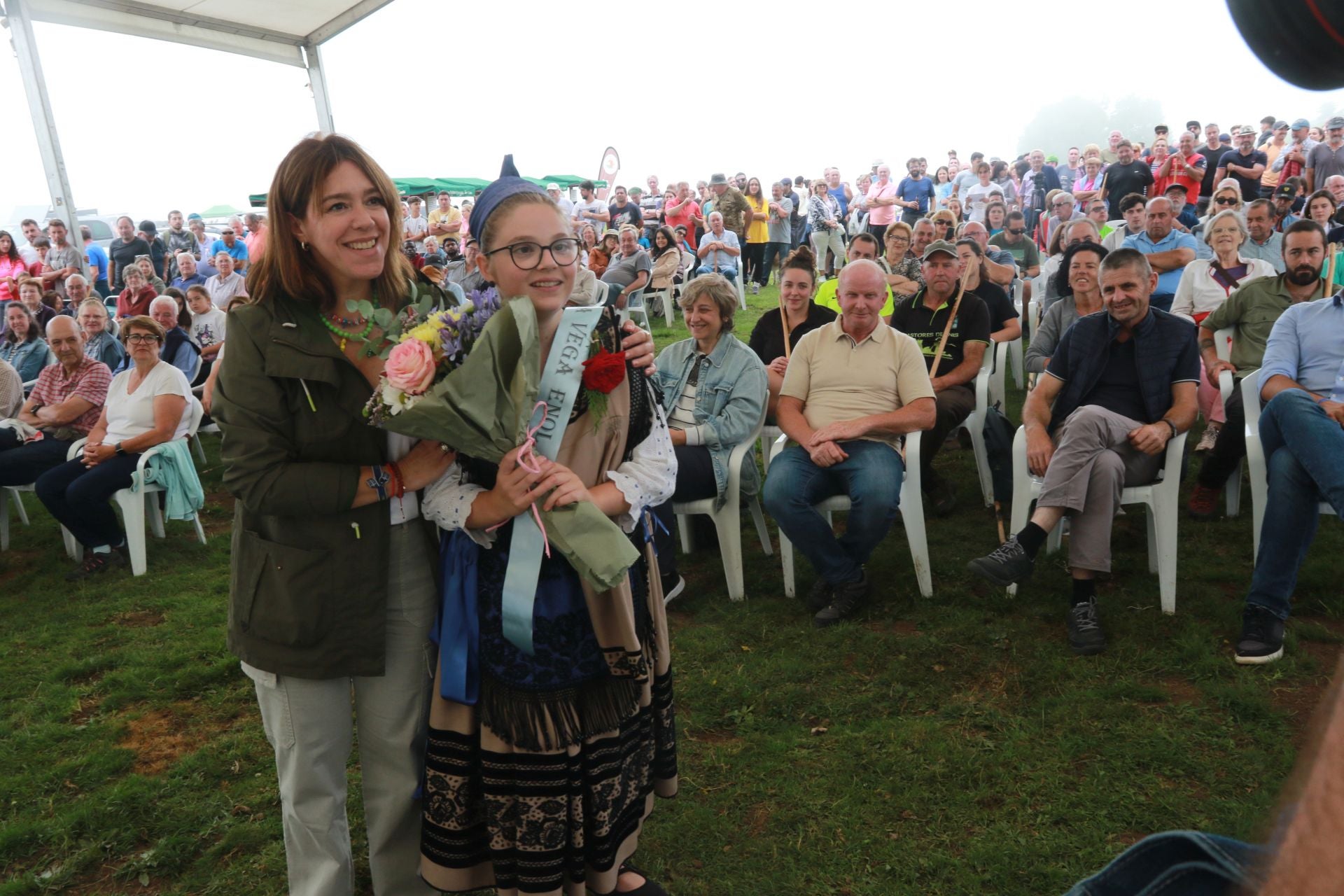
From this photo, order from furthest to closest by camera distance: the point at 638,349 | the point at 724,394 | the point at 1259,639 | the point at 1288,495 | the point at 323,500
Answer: the point at 724,394, the point at 1288,495, the point at 1259,639, the point at 638,349, the point at 323,500

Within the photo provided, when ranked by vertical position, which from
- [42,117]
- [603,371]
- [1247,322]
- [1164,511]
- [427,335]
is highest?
[42,117]

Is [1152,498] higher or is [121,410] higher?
[121,410]

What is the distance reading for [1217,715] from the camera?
3162 mm

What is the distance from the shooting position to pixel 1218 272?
605 cm

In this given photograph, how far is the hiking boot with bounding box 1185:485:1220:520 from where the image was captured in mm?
4855

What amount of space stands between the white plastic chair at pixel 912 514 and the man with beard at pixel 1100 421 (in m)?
0.33

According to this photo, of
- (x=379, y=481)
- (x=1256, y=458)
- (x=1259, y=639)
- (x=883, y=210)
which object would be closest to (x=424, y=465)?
(x=379, y=481)

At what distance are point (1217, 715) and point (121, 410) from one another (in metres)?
5.98

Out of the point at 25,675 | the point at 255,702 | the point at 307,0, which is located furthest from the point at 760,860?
the point at 307,0

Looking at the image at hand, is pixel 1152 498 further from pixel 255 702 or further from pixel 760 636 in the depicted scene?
pixel 255 702

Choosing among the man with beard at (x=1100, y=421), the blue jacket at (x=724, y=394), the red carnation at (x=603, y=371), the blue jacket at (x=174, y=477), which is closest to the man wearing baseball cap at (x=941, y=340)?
the man with beard at (x=1100, y=421)

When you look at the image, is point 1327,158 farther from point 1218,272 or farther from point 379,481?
point 379,481

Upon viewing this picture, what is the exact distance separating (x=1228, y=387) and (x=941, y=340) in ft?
5.22

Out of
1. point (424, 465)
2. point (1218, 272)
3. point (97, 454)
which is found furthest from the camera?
point (1218, 272)
